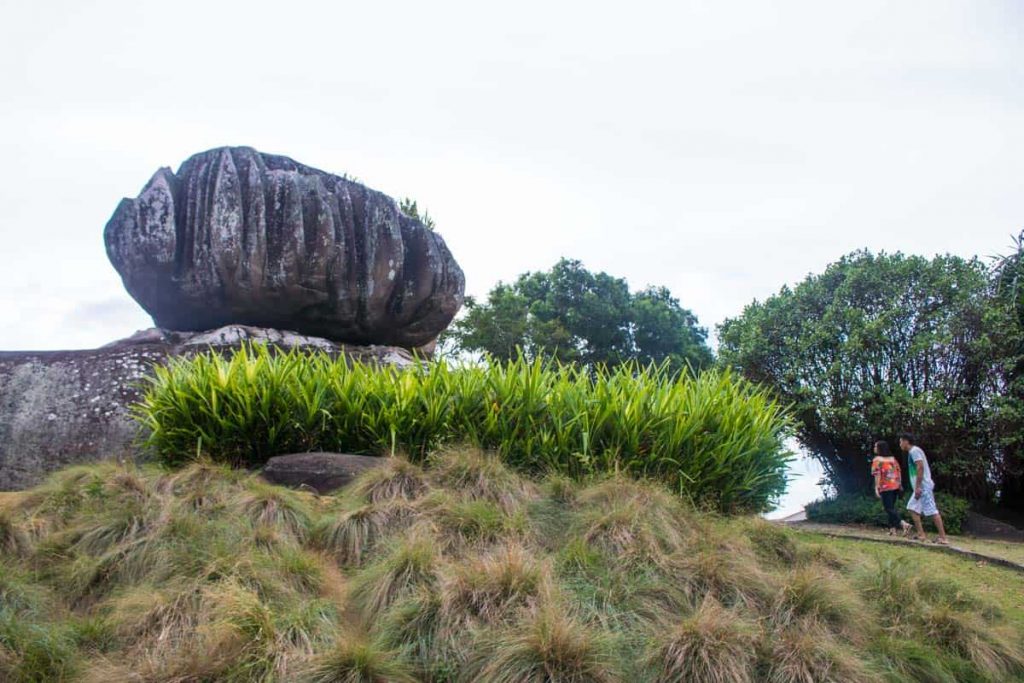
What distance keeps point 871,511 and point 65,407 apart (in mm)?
12359

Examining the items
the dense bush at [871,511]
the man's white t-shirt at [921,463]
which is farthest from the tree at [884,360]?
the man's white t-shirt at [921,463]

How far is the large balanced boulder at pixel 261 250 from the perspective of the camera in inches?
405

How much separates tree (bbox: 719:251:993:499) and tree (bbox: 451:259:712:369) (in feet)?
36.4

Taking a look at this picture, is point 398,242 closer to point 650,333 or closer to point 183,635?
point 183,635

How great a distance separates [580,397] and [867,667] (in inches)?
147

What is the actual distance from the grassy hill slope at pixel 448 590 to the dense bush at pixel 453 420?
75cm

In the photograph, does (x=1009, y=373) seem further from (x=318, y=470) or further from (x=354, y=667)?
(x=354, y=667)

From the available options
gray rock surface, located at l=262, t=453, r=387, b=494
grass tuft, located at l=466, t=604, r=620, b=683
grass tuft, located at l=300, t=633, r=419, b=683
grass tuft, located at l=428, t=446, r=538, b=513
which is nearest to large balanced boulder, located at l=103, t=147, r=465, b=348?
gray rock surface, located at l=262, t=453, r=387, b=494

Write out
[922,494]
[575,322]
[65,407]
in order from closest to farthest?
[65,407] < [922,494] < [575,322]

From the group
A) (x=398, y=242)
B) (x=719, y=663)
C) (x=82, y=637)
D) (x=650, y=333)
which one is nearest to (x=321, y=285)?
(x=398, y=242)

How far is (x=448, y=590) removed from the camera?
487cm

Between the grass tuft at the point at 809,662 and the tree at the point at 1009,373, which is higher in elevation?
the tree at the point at 1009,373

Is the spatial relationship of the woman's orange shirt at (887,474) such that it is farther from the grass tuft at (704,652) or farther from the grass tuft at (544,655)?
the grass tuft at (544,655)

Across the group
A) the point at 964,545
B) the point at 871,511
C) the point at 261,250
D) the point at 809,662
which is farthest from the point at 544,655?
the point at 871,511
